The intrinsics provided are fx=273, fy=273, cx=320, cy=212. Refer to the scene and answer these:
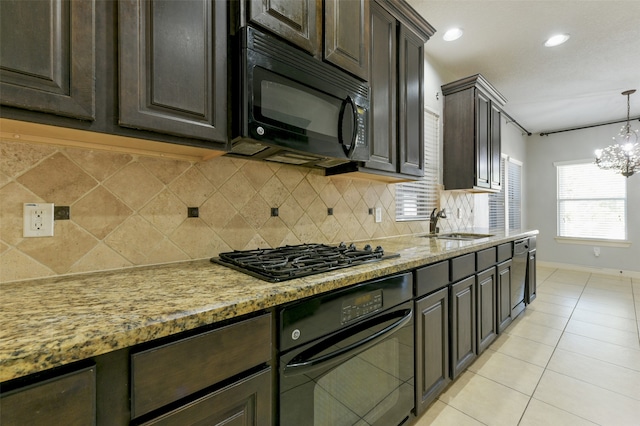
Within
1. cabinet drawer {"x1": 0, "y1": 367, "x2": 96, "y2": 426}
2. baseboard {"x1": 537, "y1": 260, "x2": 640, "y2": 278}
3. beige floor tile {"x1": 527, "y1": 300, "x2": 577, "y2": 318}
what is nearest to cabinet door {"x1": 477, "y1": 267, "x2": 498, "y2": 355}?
beige floor tile {"x1": 527, "y1": 300, "x2": 577, "y2": 318}

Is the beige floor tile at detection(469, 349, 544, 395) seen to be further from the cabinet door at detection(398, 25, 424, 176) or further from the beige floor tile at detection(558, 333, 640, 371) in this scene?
the cabinet door at detection(398, 25, 424, 176)

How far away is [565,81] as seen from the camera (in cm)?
349

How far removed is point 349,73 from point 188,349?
1.43 m

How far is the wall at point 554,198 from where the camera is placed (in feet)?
15.8

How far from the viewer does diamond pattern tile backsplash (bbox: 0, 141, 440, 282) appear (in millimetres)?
935

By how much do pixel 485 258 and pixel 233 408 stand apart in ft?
6.57

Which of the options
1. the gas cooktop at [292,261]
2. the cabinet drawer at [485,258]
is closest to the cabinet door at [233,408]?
the gas cooktop at [292,261]

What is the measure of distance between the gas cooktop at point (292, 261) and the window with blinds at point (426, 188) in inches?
51.8

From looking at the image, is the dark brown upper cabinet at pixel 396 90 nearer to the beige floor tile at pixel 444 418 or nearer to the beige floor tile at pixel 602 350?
the beige floor tile at pixel 444 418

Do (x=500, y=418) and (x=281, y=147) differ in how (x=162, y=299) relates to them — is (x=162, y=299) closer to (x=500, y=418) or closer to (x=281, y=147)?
(x=281, y=147)

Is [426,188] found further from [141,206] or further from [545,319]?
[141,206]

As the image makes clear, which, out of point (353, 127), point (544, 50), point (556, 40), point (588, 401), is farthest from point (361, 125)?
point (544, 50)

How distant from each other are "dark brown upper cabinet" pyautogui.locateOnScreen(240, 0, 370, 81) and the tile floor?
2.06 metres

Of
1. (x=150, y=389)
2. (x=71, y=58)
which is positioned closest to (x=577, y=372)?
(x=150, y=389)
